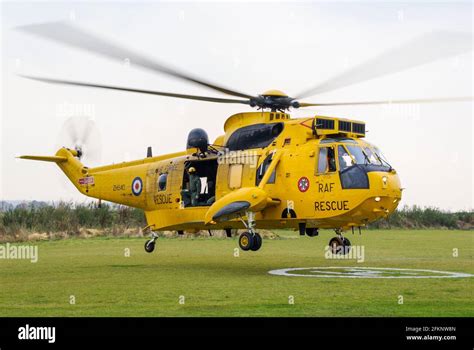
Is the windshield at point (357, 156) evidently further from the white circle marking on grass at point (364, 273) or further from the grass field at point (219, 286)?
the grass field at point (219, 286)

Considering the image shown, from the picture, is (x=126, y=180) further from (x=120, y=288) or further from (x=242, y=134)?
(x=120, y=288)

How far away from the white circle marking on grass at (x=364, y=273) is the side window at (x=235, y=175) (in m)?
3.36

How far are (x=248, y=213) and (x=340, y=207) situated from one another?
3.17 metres

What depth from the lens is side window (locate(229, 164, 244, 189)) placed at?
24.5 meters

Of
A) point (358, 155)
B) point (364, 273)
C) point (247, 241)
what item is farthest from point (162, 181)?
point (364, 273)

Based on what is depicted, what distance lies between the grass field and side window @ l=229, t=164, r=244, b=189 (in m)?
2.82

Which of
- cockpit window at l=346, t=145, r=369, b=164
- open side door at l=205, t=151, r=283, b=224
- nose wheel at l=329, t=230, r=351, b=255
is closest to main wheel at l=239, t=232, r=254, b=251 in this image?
open side door at l=205, t=151, r=283, b=224

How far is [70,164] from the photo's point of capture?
Result: 1307 inches

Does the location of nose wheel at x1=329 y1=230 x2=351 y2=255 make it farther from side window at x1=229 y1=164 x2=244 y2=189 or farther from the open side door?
side window at x1=229 y1=164 x2=244 y2=189

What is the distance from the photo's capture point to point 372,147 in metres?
22.8

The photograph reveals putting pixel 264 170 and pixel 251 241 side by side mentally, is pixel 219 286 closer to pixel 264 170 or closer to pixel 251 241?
pixel 251 241

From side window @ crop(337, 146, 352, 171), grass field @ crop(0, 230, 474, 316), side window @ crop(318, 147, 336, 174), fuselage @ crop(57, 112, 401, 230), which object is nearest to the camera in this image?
grass field @ crop(0, 230, 474, 316)

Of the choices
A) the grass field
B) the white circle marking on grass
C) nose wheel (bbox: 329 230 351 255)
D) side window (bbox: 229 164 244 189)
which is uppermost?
side window (bbox: 229 164 244 189)

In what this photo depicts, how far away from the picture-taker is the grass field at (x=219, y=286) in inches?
575
